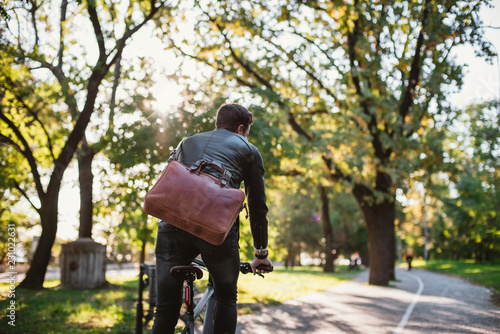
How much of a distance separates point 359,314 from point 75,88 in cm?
976

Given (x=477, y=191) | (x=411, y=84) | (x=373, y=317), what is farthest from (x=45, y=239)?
(x=477, y=191)

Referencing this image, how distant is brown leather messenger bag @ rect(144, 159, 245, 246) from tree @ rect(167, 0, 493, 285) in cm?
951

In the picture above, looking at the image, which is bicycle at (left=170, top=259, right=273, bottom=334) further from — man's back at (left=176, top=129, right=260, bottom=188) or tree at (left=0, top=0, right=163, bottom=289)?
tree at (left=0, top=0, right=163, bottom=289)

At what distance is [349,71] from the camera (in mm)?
13695

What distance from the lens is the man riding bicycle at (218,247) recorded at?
8.52 ft

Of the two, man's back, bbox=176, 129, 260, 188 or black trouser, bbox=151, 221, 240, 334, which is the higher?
man's back, bbox=176, 129, 260, 188

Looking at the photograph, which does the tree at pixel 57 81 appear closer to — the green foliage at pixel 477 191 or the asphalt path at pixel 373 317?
the asphalt path at pixel 373 317

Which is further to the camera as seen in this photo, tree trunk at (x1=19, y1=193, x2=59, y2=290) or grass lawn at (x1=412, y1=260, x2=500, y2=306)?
grass lawn at (x1=412, y1=260, x2=500, y2=306)

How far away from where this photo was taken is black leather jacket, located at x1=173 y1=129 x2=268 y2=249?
2691 mm

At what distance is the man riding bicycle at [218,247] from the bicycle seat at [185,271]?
47 mm

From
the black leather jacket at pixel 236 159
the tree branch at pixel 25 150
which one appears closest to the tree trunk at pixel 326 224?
the tree branch at pixel 25 150

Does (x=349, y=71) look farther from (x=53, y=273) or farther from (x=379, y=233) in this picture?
(x=53, y=273)

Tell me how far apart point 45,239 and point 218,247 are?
11397 millimetres

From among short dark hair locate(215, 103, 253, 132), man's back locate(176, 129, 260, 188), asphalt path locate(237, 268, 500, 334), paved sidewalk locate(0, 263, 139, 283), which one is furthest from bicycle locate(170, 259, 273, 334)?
paved sidewalk locate(0, 263, 139, 283)
